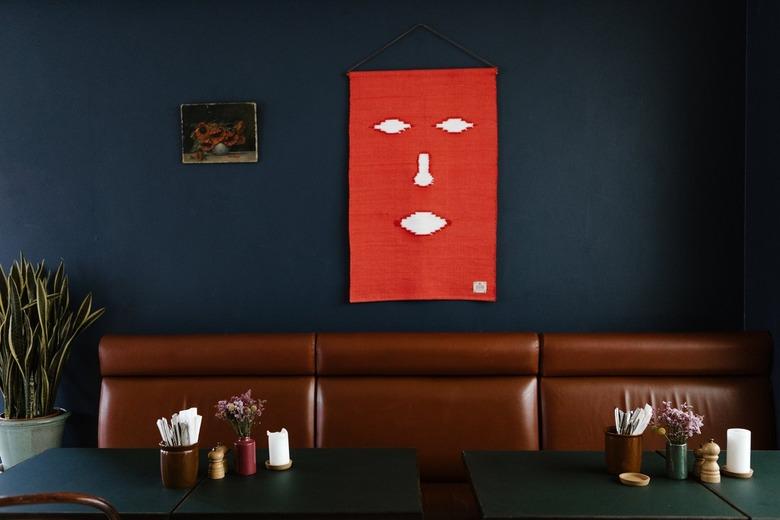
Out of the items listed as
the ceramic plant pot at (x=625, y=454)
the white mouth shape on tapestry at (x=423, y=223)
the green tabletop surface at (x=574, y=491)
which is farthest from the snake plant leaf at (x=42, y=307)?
the ceramic plant pot at (x=625, y=454)

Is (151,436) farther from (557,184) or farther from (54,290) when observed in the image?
(557,184)

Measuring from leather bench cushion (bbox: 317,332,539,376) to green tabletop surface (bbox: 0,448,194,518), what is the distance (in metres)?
0.90

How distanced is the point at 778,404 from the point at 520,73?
1815 millimetres

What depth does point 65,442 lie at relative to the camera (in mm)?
3076

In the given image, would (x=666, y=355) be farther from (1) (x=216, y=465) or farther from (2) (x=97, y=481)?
(2) (x=97, y=481)

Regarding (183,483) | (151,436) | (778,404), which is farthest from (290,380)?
(778,404)

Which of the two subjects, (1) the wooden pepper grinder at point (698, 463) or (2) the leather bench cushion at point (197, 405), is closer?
(1) the wooden pepper grinder at point (698, 463)

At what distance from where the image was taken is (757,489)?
1664 millimetres

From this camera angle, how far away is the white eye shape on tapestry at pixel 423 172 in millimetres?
2977

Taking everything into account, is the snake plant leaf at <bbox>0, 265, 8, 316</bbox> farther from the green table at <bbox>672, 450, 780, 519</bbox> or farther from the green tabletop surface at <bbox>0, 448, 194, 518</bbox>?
the green table at <bbox>672, 450, 780, 519</bbox>

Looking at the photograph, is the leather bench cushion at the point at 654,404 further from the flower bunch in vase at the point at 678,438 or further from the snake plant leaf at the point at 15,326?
the snake plant leaf at the point at 15,326

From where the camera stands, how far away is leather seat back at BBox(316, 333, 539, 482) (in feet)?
8.63

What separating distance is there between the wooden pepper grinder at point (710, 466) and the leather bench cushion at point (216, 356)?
5.14ft

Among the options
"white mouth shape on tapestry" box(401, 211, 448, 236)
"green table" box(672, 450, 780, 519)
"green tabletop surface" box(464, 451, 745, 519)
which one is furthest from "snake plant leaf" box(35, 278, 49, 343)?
"green table" box(672, 450, 780, 519)
